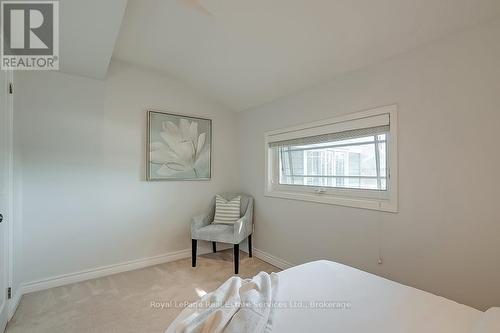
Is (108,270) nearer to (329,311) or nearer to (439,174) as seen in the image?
(329,311)

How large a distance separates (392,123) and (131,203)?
2929 mm

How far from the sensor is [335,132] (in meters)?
2.43

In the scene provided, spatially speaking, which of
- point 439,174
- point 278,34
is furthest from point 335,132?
point 278,34

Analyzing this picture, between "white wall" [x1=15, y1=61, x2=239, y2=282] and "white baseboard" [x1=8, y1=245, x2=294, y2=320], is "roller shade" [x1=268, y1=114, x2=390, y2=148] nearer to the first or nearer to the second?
"white wall" [x1=15, y1=61, x2=239, y2=282]

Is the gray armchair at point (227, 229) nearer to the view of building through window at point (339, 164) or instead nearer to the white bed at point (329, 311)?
the view of building through window at point (339, 164)

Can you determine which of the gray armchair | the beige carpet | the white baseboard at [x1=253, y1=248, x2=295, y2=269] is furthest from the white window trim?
the beige carpet

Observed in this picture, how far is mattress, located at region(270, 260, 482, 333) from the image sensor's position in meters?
0.98

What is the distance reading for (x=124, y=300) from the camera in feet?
7.33

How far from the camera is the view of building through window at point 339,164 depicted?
7.18ft

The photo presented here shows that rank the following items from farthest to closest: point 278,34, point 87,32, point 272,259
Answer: point 272,259
point 278,34
point 87,32

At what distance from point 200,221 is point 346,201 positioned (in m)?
1.84

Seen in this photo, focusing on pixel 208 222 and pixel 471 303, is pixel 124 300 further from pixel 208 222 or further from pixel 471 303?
pixel 471 303

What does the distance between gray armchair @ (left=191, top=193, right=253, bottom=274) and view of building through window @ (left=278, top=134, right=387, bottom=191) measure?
0.67 metres

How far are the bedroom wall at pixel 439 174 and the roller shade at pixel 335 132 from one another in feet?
0.43
